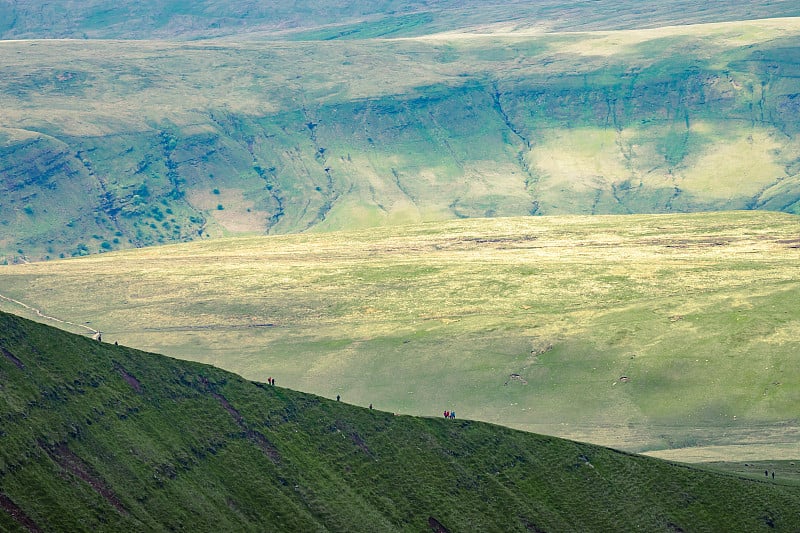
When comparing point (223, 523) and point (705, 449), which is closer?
point (223, 523)

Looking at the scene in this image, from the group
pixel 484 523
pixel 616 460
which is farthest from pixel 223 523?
pixel 616 460

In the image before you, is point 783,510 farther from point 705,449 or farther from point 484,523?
point 705,449

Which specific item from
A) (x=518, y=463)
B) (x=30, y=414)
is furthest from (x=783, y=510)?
(x=30, y=414)

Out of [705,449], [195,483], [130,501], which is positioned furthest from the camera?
[705,449]

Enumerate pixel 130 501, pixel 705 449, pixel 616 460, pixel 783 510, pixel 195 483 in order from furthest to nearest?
pixel 705 449, pixel 616 460, pixel 783 510, pixel 195 483, pixel 130 501

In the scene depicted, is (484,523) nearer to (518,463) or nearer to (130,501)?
(518,463)

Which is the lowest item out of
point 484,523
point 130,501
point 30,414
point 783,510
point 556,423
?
point 556,423

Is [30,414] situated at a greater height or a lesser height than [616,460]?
greater
